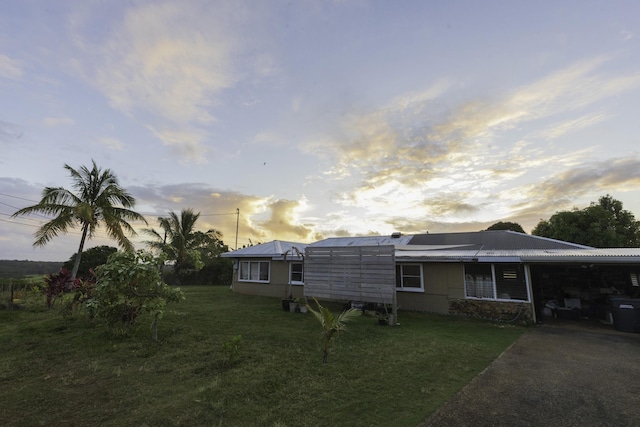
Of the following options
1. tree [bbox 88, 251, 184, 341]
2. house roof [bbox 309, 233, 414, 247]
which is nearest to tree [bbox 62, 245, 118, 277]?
house roof [bbox 309, 233, 414, 247]

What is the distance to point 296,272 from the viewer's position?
1644 cm

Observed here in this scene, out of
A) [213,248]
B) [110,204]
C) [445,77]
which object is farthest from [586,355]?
[213,248]

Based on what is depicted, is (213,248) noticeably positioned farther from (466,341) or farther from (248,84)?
(466,341)

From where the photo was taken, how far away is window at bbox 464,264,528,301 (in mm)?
10891

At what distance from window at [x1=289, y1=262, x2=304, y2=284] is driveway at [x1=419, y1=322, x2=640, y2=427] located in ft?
35.7

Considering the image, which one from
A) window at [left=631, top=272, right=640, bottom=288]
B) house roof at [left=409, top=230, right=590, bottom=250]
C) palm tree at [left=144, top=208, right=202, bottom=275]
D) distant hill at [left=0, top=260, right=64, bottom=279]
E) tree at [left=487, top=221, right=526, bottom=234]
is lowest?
distant hill at [left=0, top=260, right=64, bottom=279]

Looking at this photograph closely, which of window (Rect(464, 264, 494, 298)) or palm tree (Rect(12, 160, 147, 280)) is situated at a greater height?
palm tree (Rect(12, 160, 147, 280))

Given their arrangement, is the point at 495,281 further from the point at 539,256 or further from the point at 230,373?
the point at 230,373

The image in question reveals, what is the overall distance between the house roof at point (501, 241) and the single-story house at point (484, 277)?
54 millimetres

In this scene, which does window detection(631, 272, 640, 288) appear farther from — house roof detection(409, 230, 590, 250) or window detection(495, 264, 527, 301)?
window detection(495, 264, 527, 301)

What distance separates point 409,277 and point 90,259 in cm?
2618

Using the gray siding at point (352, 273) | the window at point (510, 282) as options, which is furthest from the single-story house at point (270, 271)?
the window at point (510, 282)

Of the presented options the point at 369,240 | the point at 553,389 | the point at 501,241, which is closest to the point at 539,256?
the point at 501,241

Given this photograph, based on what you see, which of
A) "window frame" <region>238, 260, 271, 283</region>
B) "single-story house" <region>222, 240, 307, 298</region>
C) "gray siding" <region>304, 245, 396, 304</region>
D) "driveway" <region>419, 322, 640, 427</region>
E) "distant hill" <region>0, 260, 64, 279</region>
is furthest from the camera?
"distant hill" <region>0, 260, 64, 279</region>
